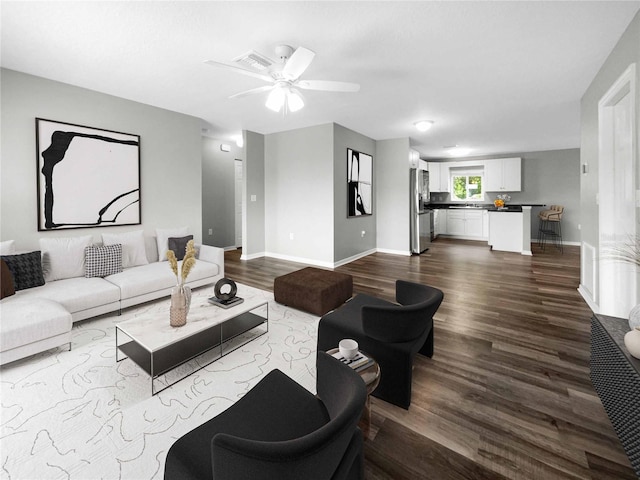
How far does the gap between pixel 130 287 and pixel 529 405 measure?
11.9ft

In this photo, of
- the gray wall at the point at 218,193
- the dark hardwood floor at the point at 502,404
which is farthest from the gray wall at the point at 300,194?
the dark hardwood floor at the point at 502,404

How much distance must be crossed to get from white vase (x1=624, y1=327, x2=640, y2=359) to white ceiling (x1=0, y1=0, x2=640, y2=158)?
2.32 meters

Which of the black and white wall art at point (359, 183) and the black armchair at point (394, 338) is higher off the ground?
the black and white wall art at point (359, 183)

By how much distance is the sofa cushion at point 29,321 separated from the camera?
214 centimetres

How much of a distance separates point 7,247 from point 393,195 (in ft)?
20.7

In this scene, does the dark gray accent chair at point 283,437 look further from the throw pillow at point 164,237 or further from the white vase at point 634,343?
the throw pillow at point 164,237

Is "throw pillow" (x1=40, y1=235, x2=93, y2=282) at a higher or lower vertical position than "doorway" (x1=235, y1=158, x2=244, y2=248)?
lower

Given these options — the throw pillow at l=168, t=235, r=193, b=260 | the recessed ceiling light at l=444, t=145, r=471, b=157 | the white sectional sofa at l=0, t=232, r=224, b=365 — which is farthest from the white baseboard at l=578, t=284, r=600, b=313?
the throw pillow at l=168, t=235, r=193, b=260

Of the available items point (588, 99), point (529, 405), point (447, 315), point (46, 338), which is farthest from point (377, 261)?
point (46, 338)

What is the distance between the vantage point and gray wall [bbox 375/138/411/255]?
669 cm

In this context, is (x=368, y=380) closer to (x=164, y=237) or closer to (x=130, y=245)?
(x=130, y=245)

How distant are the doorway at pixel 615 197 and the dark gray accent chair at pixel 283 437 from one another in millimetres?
2937

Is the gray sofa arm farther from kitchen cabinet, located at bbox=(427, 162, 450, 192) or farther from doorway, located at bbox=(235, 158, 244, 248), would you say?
kitchen cabinet, located at bbox=(427, 162, 450, 192)

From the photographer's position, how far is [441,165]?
9773 millimetres
